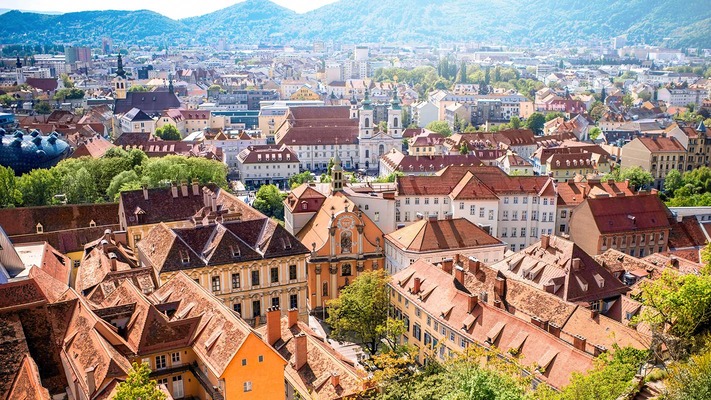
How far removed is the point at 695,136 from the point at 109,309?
138918 mm

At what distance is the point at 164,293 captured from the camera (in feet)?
176

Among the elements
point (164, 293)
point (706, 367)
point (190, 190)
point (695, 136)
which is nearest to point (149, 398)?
point (164, 293)

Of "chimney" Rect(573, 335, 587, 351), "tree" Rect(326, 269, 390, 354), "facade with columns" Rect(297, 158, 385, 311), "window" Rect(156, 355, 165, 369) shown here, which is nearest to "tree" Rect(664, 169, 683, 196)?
"facade with columns" Rect(297, 158, 385, 311)

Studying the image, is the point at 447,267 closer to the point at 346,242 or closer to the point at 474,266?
the point at 474,266

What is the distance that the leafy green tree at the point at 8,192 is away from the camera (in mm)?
91875

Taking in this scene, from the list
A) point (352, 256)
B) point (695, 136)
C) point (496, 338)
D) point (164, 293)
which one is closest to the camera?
point (496, 338)

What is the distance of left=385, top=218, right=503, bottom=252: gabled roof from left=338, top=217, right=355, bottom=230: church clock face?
18.9ft

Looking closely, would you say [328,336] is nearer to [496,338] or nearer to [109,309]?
[496,338]

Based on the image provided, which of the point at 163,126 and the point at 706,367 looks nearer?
the point at 706,367

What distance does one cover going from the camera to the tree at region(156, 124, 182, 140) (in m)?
170

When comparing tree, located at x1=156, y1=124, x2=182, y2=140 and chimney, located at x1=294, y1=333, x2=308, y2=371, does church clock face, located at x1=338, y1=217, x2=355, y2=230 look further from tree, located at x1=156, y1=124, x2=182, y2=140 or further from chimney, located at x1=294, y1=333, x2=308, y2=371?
tree, located at x1=156, y1=124, x2=182, y2=140

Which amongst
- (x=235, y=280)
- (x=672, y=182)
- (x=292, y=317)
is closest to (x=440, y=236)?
(x=235, y=280)

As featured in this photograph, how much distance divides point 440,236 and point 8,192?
63.6 m

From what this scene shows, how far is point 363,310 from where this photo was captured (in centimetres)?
5919
